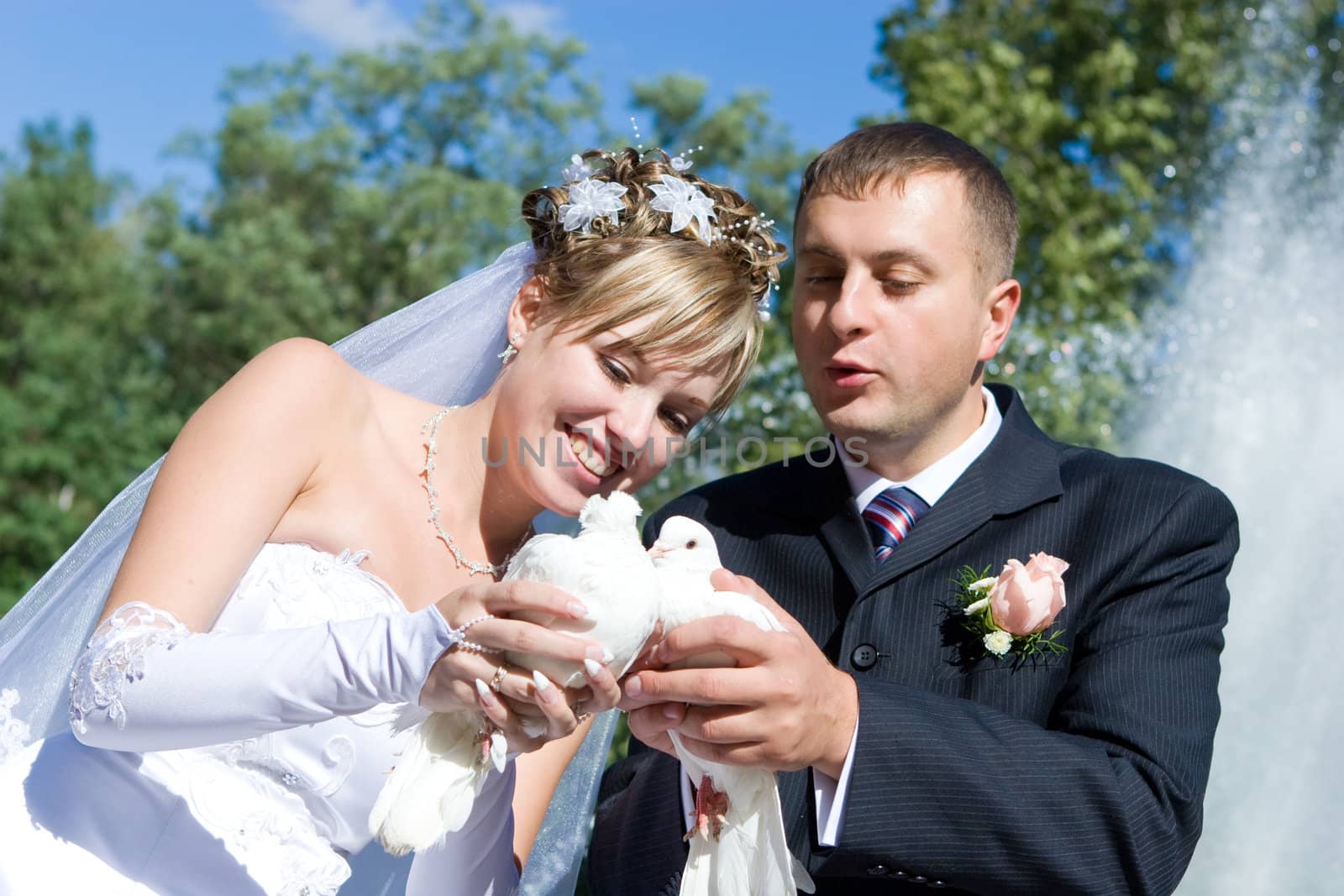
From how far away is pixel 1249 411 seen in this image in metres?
7.98

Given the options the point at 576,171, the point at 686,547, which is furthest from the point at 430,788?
→ the point at 576,171

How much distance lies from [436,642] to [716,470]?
6.71m

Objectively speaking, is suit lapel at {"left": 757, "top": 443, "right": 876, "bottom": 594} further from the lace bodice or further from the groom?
the lace bodice

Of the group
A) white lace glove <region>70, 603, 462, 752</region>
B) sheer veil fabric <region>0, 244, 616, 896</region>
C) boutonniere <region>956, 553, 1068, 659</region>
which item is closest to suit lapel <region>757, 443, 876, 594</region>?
boutonniere <region>956, 553, 1068, 659</region>

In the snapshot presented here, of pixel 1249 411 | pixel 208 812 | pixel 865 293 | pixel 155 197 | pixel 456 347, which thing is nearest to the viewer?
pixel 208 812

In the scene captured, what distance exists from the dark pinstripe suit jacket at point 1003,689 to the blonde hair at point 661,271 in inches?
21.0

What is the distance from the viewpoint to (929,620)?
129 inches

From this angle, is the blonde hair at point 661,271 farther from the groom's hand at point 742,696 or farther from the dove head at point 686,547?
the groom's hand at point 742,696

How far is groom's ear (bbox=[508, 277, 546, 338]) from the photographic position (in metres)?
Answer: 4.04

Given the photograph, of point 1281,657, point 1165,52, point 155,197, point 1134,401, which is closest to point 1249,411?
point 1134,401

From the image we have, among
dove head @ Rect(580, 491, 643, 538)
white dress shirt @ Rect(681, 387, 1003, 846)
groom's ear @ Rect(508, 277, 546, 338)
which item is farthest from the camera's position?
groom's ear @ Rect(508, 277, 546, 338)

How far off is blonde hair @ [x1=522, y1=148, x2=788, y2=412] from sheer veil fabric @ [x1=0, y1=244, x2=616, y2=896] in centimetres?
32

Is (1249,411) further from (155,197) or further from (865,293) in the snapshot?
(155,197)

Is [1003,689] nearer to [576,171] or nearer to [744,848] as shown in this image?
[744,848]
